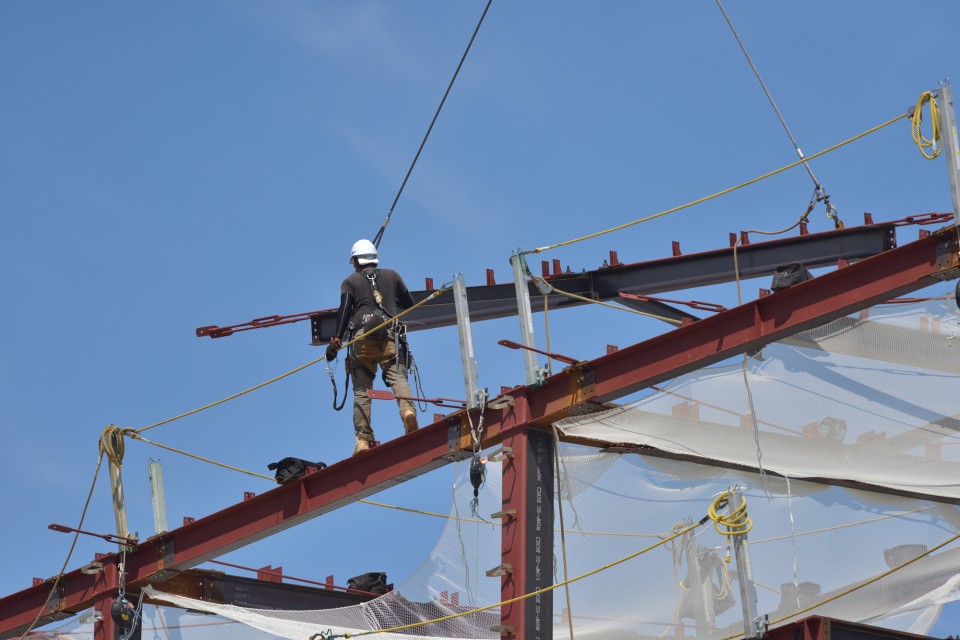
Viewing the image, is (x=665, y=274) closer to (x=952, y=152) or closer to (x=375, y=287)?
(x=375, y=287)

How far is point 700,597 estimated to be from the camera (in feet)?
50.2

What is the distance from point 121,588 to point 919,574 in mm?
9497

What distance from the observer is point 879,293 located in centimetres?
1441

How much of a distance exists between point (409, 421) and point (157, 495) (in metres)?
3.65

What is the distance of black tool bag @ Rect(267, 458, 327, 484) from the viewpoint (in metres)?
18.9

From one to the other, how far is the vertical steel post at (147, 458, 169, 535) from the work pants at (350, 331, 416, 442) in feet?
8.78

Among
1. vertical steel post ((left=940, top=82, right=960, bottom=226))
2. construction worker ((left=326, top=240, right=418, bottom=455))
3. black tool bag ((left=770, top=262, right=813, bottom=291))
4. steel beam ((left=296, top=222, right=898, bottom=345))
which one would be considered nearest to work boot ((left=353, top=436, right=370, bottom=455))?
construction worker ((left=326, top=240, right=418, bottom=455))

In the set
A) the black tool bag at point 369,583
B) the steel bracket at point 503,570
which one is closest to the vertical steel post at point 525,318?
the steel bracket at point 503,570

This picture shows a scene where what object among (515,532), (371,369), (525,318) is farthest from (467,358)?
(371,369)

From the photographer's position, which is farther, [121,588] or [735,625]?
[121,588]

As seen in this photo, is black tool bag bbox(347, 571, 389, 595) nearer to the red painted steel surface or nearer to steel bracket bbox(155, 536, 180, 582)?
steel bracket bbox(155, 536, 180, 582)

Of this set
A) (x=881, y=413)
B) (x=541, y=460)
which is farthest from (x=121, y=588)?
(x=881, y=413)

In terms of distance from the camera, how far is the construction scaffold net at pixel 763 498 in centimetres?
1550

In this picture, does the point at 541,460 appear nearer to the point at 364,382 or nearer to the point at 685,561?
the point at 685,561
